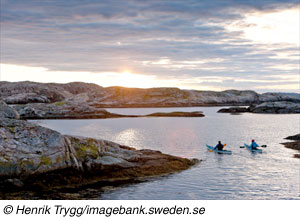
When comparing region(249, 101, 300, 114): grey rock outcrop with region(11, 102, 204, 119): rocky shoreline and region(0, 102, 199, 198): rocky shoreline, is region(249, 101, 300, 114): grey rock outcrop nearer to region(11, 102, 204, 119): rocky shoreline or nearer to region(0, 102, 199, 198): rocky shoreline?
region(11, 102, 204, 119): rocky shoreline

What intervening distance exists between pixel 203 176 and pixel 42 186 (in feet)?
42.8

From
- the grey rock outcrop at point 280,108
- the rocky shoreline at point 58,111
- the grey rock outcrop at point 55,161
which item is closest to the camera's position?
the grey rock outcrop at point 55,161

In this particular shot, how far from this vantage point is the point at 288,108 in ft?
494

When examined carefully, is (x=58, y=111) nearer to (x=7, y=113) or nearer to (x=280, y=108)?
(x=7, y=113)

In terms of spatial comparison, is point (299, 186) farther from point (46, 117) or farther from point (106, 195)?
point (46, 117)

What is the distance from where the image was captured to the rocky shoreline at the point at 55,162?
2247 centimetres

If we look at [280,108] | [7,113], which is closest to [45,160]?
[7,113]

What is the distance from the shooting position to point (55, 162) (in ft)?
78.2

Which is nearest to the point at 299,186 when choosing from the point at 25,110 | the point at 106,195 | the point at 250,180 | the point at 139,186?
the point at 250,180

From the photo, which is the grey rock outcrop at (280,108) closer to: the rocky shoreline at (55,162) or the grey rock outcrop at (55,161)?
Result: the rocky shoreline at (55,162)

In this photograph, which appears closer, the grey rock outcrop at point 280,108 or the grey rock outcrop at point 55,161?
the grey rock outcrop at point 55,161

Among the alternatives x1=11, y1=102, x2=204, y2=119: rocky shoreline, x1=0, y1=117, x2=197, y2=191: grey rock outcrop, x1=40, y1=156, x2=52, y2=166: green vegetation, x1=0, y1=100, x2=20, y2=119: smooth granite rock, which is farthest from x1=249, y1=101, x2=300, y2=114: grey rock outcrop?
x1=40, y1=156, x2=52, y2=166: green vegetation

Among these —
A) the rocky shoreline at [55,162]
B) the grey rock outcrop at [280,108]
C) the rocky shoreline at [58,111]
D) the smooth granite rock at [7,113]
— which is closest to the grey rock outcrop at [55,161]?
the rocky shoreline at [55,162]

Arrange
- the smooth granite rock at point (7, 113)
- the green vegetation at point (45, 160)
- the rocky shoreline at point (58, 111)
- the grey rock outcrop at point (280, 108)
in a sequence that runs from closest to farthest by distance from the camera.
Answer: the green vegetation at point (45, 160) < the smooth granite rock at point (7, 113) < the rocky shoreline at point (58, 111) < the grey rock outcrop at point (280, 108)
